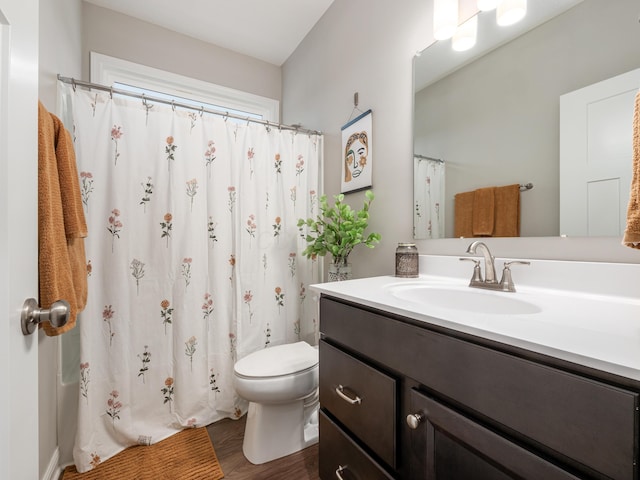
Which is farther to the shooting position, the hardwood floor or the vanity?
the hardwood floor

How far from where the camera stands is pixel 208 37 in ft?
7.30

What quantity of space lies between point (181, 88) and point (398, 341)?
8.01 ft

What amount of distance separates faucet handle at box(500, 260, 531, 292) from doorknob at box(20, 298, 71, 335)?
1.18 m

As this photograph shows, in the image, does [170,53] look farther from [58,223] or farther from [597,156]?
[597,156]

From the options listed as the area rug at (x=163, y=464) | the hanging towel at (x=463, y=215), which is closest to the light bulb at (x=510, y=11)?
the hanging towel at (x=463, y=215)

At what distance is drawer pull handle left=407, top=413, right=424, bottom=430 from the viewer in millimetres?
662

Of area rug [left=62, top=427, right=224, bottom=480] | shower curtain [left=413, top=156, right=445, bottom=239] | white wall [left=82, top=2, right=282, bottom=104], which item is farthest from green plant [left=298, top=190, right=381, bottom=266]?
white wall [left=82, top=2, right=282, bottom=104]

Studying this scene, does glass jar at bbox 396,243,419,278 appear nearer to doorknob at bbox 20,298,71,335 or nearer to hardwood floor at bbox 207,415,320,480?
hardwood floor at bbox 207,415,320,480

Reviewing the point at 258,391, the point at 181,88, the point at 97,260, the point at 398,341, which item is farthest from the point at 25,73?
the point at 181,88

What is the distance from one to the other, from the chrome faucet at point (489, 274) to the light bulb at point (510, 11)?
81cm

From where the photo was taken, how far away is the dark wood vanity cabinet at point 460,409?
0.41 meters

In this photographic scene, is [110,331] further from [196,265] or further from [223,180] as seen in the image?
[223,180]

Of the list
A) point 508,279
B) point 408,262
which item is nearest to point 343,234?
point 408,262

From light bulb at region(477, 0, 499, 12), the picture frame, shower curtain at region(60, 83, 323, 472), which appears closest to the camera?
light bulb at region(477, 0, 499, 12)
